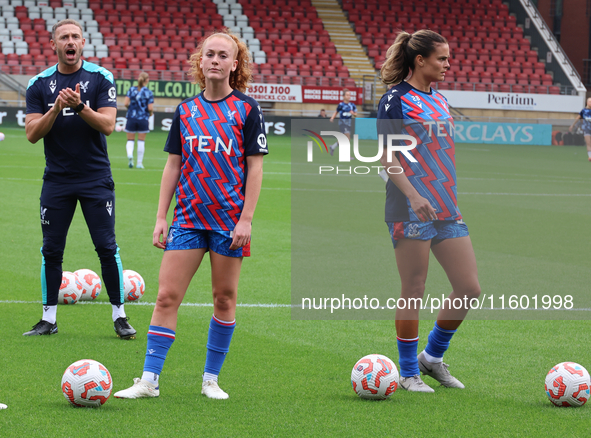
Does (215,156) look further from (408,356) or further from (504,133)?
(504,133)

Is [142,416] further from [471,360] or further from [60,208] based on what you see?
[471,360]

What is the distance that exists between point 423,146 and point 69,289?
11.5 feet

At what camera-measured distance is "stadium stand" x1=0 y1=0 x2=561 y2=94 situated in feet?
105

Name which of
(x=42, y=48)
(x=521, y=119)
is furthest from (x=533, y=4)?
(x=42, y=48)

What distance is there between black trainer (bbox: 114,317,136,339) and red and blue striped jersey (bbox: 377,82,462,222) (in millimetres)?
2158

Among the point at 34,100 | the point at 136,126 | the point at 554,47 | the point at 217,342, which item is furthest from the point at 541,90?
the point at 217,342

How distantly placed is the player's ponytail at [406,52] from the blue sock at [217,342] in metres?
1.64

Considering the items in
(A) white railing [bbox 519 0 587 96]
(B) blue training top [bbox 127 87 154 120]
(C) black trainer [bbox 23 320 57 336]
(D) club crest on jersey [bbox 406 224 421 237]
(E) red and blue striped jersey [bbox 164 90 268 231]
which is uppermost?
(A) white railing [bbox 519 0 587 96]

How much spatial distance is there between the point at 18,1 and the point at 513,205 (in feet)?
91.6

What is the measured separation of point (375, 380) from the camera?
4.05 meters

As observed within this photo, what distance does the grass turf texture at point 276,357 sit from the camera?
3674 millimetres

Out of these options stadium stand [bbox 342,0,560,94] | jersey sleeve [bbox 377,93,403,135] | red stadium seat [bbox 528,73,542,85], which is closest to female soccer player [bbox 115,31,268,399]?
jersey sleeve [bbox 377,93,403,135]

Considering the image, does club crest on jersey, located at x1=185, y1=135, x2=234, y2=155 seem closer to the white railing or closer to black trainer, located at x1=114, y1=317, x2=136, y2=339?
black trainer, located at x1=114, y1=317, x2=136, y2=339

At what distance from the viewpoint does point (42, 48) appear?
31.5 metres
